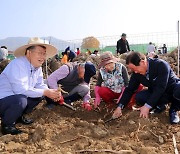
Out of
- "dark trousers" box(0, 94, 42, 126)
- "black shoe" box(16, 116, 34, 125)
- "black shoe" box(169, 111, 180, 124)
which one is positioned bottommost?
"black shoe" box(16, 116, 34, 125)

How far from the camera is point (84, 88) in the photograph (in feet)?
15.2

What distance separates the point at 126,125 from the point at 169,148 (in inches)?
28.1

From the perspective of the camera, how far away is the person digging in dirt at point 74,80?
4477 mm

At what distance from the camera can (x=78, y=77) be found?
4617mm

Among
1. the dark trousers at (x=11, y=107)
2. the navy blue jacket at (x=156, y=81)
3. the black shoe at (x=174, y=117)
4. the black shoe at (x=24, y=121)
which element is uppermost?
the navy blue jacket at (x=156, y=81)

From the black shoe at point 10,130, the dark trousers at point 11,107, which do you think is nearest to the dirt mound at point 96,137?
the black shoe at point 10,130

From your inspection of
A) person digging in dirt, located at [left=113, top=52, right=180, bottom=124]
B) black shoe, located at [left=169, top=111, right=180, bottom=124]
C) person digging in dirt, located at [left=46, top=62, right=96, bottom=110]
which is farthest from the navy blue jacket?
person digging in dirt, located at [left=46, top=62, right=96, bottom=110]

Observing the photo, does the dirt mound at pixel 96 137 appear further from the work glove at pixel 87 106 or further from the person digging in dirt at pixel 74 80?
the person digging in dirt at pixel 74 80

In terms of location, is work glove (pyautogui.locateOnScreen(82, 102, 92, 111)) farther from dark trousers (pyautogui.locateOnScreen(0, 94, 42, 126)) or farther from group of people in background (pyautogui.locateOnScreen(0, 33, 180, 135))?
dark trousers (pyautogui.locateOnScreen(0, 94, 42, 126))

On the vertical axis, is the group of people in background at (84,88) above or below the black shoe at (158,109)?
above

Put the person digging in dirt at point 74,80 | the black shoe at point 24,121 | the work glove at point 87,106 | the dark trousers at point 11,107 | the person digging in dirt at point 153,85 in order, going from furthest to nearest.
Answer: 1. the person digging in dirt at point 74,80
2. the work glove at point 87,106
3. the black shoe at point 24,121
4. the person digging in dirt at point 153,85
5. the dark trousers at point 11,107

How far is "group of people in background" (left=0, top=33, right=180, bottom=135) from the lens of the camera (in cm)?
339

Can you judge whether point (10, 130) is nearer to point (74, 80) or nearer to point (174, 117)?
point (74, 80)

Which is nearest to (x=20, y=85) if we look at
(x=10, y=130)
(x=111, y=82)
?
(x=10, y=130)
